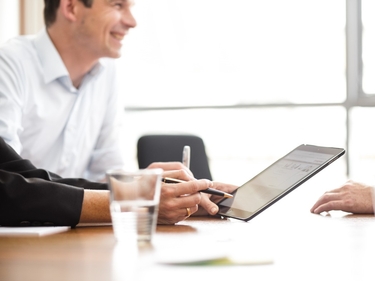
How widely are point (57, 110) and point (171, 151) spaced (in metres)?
0.61

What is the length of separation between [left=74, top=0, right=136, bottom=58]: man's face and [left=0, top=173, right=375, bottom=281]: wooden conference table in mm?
1452

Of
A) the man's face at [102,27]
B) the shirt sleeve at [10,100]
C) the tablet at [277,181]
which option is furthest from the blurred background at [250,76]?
the tablet at [277,181]

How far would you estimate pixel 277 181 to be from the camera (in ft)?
5.93

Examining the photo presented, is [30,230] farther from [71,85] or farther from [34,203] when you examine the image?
[71,85]

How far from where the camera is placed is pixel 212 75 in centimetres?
459

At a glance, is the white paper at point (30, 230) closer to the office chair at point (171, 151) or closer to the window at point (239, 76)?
the office chair at point (171, 151)

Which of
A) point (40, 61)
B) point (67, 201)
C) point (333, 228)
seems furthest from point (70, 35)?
point (333, 228)

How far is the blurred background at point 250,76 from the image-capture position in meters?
4.41

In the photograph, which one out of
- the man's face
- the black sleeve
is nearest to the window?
the man's face

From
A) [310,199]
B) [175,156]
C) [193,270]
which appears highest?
[193,270]

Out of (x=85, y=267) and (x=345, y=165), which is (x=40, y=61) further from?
(x=345, y=165)

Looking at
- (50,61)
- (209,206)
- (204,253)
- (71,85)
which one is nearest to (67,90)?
(71,85)

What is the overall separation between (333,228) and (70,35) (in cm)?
179

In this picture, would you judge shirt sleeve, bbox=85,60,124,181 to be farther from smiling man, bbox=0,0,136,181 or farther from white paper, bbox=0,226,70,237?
white paper, bbox=0,226,70,237
